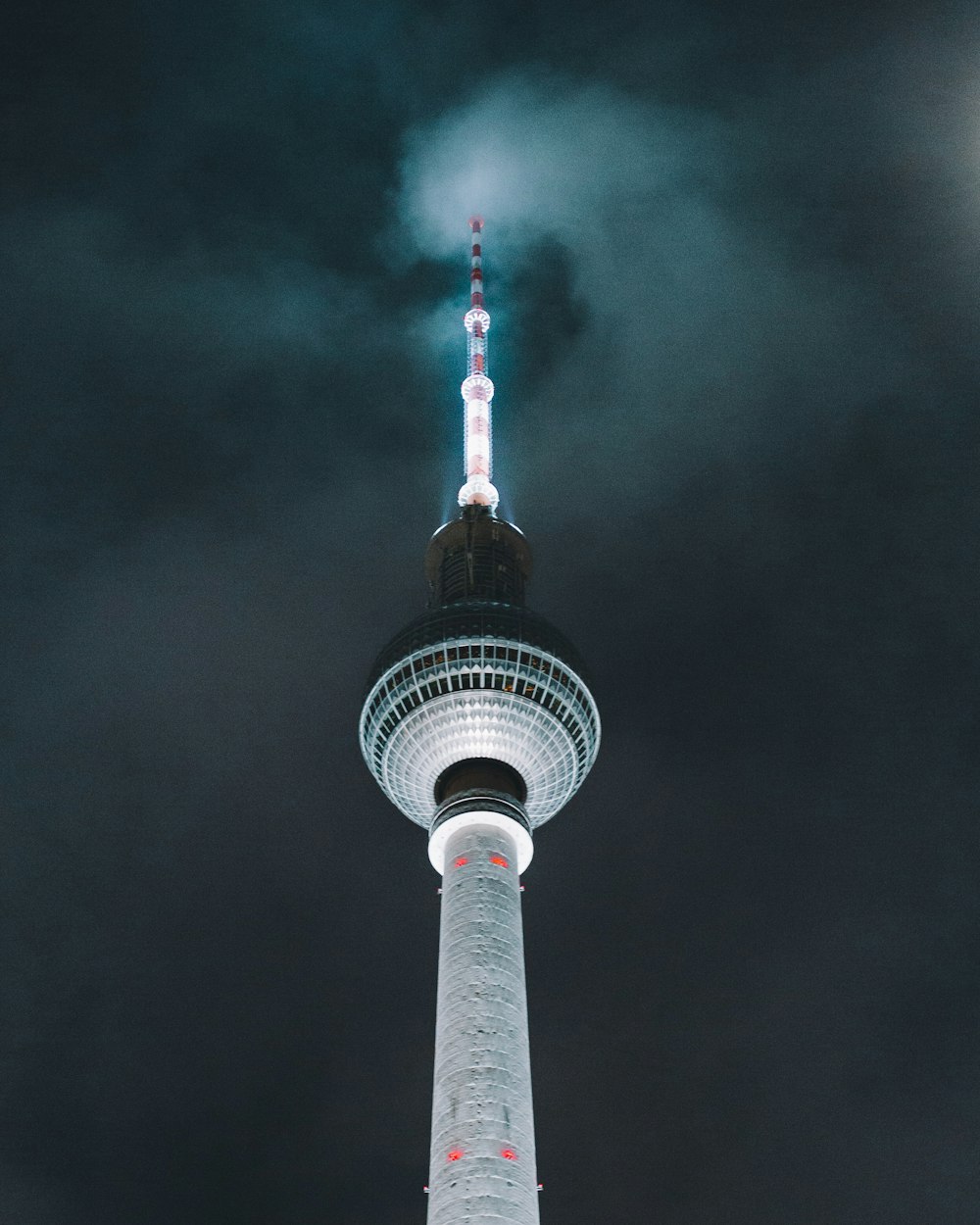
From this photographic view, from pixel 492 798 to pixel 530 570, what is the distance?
25.6 meters

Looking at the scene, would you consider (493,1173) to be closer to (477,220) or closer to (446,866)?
(446,866)

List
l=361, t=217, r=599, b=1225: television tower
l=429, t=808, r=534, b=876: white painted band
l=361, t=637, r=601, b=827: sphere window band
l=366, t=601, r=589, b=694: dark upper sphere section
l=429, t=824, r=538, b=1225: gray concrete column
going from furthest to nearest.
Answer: l=366, t=601, r=589, b=694: dark upper sphere section → l=361, t=637, r=601, b=827: sphere window band → l=429, t=808, r=534, b=876: white painted band → l=361, t=217, r=599, b=1225: television tower → l=429, t=824, r=538, b=1225: gray concrete column

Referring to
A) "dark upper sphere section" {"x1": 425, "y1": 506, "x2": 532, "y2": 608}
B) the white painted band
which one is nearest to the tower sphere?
the white painted band

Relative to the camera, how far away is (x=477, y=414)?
117 meters

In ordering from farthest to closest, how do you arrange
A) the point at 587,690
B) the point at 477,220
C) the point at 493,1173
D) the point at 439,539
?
the point at 477,220
the point at 439,539
the point at 587,690
the point at 493,1173

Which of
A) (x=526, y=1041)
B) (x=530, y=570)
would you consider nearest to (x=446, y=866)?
(x=526, y=1041)

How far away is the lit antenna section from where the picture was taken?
113188 mm

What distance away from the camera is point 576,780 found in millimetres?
99062

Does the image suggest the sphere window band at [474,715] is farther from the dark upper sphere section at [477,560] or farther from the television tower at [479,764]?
the dark upper sphere section at [477,560]

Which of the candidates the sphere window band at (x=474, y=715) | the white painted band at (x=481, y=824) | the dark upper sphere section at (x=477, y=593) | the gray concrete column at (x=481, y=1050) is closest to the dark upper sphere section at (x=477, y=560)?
the dark upper sphere section at (x=477, y=593)

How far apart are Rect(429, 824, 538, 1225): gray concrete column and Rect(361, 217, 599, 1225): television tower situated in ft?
0.30

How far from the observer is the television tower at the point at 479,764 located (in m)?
75.2

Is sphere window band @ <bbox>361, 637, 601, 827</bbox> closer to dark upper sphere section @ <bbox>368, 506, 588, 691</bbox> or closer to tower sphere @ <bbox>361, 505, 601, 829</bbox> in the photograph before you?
tower sphere @ <bbox>361, 505, 601, 829</bbox>

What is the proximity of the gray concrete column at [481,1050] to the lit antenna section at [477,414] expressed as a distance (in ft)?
115
